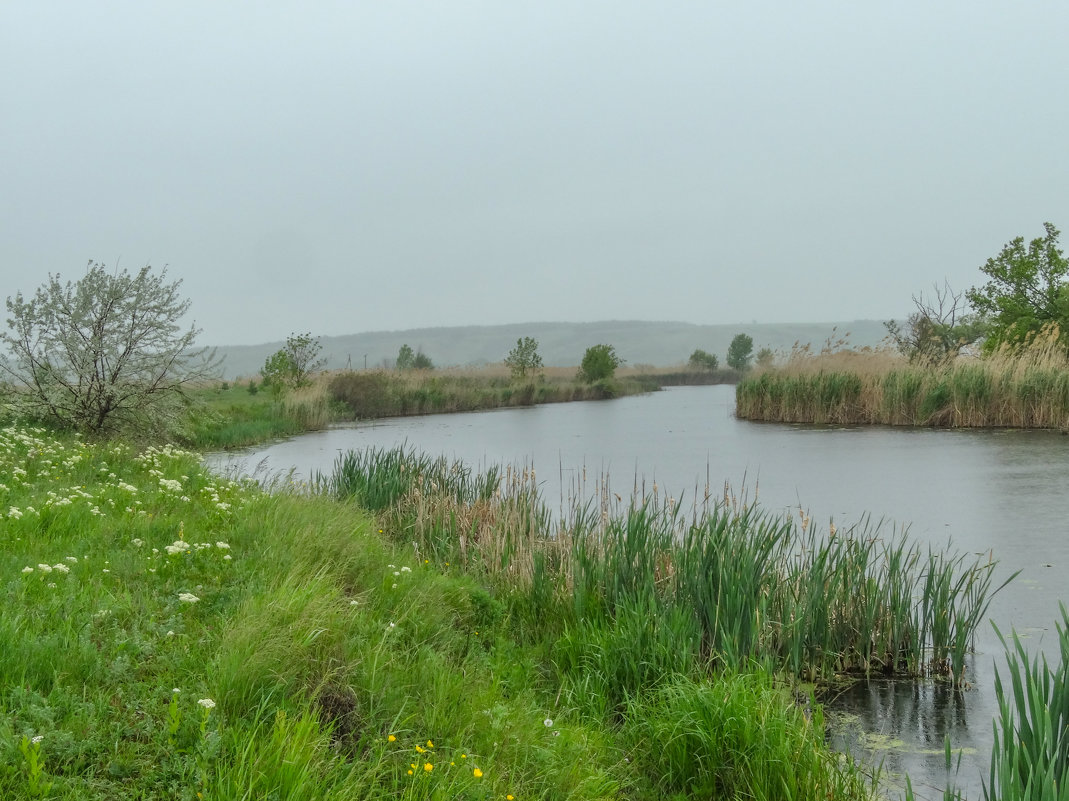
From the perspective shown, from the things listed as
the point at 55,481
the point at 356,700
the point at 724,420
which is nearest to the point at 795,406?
the point at 724,420

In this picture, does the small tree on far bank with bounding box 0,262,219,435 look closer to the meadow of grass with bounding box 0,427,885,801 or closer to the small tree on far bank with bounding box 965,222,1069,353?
the meadow of grass with bounding box 0,427,885,801

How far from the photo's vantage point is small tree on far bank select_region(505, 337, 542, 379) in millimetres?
37875

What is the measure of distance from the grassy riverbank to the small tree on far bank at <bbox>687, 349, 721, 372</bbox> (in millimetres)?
19807

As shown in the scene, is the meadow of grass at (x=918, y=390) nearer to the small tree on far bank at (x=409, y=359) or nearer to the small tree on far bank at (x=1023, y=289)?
the small tree on far bank at (x=1023, y=289)

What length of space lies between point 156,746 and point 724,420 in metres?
20.6

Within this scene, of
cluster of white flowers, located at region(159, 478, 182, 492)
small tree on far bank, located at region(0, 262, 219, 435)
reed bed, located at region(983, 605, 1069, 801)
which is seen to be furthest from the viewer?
small tree on far bank, located at region(0, 262, 219, 435)

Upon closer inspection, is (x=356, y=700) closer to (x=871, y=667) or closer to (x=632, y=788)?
(x=632, y=788)

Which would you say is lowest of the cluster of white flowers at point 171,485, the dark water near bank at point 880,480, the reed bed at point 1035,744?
the dark water near bank at point 880,480

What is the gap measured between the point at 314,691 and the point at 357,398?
23.7 metres

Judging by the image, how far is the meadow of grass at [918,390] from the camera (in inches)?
645

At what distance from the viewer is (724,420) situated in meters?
22.1

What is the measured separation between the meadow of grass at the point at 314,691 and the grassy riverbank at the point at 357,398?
8.25 m

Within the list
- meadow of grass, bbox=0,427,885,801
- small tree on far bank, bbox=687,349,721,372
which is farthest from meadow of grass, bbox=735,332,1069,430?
small tree on far bank, bbox=687,349,721,372

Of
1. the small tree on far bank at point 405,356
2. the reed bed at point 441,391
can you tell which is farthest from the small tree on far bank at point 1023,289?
the small tree on far bank at point 405,356
